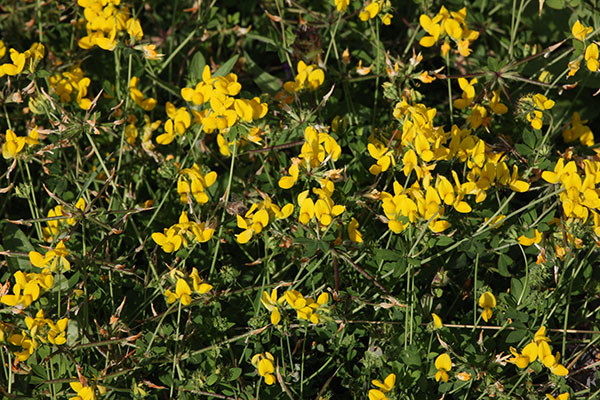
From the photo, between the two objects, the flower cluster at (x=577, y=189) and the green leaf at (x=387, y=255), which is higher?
the flower cluster at (x=577, y=189)

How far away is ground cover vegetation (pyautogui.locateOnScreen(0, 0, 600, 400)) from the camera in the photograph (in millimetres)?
2285

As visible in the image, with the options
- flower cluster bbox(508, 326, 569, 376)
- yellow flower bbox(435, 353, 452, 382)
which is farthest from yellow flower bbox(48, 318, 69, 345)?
flower cluster bbox(508, 326, 569, 376)

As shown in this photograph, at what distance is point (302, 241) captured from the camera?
7.44 ft

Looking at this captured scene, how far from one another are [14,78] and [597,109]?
2.69m

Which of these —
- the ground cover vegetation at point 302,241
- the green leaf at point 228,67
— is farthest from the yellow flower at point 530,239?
the green leaf at point 228,67

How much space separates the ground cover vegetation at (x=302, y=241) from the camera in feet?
7.50

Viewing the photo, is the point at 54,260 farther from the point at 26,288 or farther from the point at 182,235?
the point at 182,235

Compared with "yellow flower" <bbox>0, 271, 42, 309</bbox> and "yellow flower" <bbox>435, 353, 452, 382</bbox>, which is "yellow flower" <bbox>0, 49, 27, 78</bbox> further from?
"yellow flower" <bbox>435, 353, 452, 382</bbox>

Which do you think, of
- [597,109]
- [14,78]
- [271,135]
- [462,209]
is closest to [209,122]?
[271,135]

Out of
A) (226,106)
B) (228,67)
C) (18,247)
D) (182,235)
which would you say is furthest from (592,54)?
(18,247)

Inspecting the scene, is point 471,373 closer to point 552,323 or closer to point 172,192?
point 552,323

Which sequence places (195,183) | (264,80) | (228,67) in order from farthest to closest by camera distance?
(264,80), (228,67), (195,183)

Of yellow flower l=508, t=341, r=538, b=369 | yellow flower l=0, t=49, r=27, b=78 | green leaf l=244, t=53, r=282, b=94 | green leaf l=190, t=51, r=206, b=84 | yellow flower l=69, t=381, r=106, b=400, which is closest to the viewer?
yellow flower l=69, t=381, r=106, b=400

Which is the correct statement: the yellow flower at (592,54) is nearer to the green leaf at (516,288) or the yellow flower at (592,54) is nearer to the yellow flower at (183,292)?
the green leaf at (516,288)
